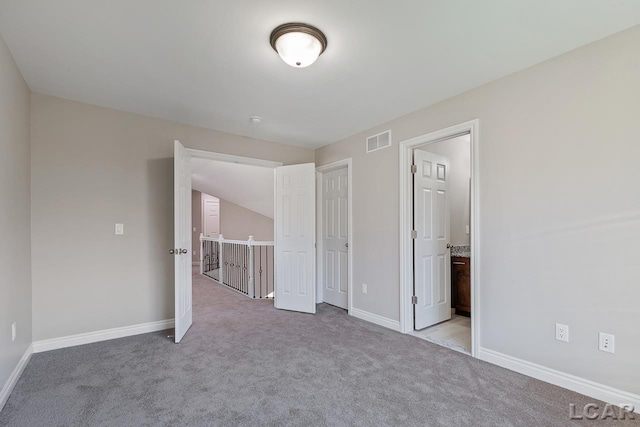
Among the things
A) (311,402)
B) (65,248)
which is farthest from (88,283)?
(311,402)

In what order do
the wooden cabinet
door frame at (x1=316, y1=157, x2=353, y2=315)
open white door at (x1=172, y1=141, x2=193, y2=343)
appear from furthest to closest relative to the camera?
door frame at (x1=316, y1=157, x2=353, y2=315), the wooden cabinet, open white door at (x1=172, y1=141, x2=193, y2=343)

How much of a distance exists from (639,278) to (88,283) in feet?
14.8

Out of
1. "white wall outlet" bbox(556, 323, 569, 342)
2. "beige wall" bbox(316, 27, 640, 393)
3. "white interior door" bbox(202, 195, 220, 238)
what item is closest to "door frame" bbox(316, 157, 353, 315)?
"beige wall" bbox(316, 27, 640, 393)

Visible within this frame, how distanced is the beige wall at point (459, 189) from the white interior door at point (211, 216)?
8.15m

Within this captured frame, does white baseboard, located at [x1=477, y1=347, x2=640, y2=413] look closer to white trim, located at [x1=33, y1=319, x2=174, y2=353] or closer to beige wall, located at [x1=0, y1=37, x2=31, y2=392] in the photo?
white trim, located at [x1=33, y1=319, x2=174, y2=353]

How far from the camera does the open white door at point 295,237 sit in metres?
4.23

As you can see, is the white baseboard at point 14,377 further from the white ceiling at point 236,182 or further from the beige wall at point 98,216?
the white ceiling at point 236,182

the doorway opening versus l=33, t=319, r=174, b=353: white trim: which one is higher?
the doorway opening

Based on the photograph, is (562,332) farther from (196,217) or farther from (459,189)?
(196,217)

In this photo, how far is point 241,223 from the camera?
35.2 ft

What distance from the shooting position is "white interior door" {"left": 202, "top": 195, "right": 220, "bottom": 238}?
34.5 feet

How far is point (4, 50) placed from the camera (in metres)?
2.09

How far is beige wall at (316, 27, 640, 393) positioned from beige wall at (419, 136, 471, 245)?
153cm

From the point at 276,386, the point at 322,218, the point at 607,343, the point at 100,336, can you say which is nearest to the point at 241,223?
the point at 322,218
